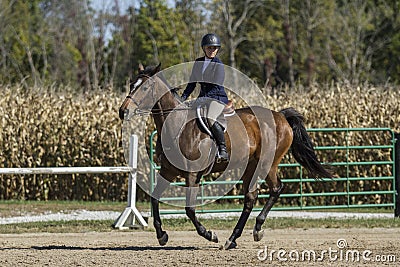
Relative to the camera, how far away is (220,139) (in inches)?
394

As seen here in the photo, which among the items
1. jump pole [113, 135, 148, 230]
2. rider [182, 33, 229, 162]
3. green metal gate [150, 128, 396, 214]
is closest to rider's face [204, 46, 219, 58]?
rider [182, 33, 229, 162]

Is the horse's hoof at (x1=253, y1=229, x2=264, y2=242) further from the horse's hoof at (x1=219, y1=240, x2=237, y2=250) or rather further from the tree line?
the tree line

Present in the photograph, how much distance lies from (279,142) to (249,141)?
66 centimetres

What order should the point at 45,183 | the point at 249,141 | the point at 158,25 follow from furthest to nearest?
1. the point at 158,25
2. the point at 45,183
3. the point at 249,141

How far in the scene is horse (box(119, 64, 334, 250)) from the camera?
31.5 feet

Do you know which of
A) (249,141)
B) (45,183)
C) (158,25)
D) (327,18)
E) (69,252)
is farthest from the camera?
(327,18)

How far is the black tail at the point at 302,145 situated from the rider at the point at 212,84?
1765 millimetres

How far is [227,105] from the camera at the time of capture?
10062 mm

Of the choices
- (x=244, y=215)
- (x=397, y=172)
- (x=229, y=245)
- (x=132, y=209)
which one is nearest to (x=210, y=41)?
(x=244, y=215)

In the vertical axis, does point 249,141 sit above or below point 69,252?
above

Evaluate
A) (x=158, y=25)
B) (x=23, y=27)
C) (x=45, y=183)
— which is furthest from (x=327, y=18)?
(x=45, y=183)

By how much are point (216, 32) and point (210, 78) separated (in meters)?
31.8

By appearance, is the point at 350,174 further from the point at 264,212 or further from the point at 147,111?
the point at 147,111

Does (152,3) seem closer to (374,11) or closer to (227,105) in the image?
(374,11)
